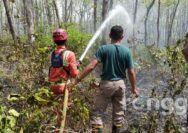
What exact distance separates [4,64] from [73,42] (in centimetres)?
258

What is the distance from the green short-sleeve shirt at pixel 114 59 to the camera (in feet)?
16.8

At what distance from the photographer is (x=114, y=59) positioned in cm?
516

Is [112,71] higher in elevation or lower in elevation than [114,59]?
lower

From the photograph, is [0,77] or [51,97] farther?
[0,77]

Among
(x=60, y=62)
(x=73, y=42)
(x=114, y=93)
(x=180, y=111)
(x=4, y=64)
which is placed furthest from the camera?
(x=73, y=42)

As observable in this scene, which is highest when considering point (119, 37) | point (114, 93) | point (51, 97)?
point (119, 37)

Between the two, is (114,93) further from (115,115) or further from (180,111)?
(180,111)

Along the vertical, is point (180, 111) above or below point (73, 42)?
below

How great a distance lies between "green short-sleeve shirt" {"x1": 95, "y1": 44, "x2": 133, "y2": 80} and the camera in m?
5.12

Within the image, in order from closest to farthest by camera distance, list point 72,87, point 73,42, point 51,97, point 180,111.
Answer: point 51,97, point 72,87, point 180,111, point 73,42

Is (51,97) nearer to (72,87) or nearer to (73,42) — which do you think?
(72,87)

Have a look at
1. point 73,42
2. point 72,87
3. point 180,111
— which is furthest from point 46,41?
point 72,87

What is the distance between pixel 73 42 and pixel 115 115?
7.12m

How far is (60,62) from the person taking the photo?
4996mm
